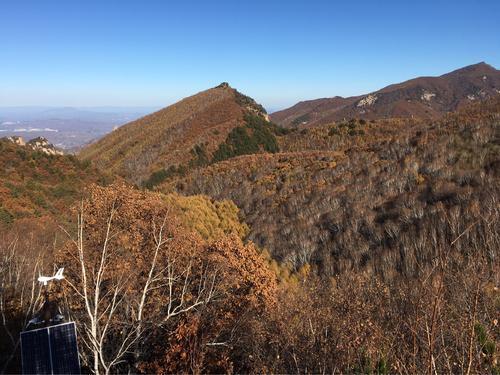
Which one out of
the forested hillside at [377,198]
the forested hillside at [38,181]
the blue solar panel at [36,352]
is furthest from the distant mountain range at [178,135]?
the blue solar panel at [36,352]

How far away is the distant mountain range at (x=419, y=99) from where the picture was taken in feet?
462

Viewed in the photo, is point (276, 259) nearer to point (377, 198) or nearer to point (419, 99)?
point (377, 198)

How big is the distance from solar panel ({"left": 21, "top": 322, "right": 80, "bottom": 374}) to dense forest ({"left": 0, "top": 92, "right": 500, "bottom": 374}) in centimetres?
70

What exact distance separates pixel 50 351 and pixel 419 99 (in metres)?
172

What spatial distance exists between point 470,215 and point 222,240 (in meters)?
11.7

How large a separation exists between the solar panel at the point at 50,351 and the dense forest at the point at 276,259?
0.70m

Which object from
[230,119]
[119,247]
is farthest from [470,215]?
[230,119]

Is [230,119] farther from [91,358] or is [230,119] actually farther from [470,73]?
[470,73]

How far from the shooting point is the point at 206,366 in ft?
37.0

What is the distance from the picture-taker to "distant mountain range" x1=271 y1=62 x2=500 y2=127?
14076 centimetres

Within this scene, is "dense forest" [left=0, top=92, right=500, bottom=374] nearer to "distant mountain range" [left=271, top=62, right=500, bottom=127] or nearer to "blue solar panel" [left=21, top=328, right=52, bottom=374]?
"blue solar panel" [left=21, top=328, right=52, bottom=374]

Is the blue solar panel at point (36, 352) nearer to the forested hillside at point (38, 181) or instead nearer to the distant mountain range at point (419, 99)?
the forested hillside at point (38, 181)

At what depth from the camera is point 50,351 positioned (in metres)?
8.37

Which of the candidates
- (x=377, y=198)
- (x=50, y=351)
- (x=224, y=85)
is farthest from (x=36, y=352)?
(x=224, y=85)
